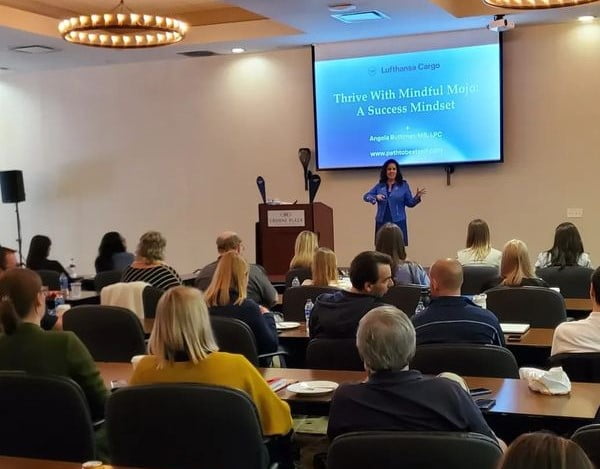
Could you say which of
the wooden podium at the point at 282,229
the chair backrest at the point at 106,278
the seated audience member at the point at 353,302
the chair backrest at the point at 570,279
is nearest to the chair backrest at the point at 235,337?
the seated audience member at the point at 353,302

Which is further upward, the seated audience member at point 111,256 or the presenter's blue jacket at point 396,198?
the presenter's blue jacket at point 396,198

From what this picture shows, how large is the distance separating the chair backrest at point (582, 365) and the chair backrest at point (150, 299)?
9.47 ft

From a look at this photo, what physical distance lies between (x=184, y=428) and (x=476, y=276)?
4139mm

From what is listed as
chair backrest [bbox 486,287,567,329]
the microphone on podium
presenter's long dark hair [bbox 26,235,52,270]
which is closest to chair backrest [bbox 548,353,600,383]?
chair backrest [bbox 486,287,567,329]

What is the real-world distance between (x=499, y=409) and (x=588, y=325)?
979 millimetres

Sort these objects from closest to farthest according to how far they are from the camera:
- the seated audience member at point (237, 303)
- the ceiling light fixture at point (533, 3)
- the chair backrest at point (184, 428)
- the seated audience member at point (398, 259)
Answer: the chair backrest at point (184, 428) < the seated audience member at point (237, 303) < the seated audience member at point (398, 259) < the ceiling light fixture at point (533, 3)

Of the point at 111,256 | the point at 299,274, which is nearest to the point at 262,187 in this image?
the point at 111,256

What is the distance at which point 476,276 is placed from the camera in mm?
6336

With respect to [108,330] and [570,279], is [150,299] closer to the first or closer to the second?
[108,330]

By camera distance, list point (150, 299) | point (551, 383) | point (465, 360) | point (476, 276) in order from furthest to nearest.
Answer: point (476, 276) → point (150, 299) → point (465, 360) → point (551, 383)

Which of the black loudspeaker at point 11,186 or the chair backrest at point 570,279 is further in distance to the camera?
the black loudspeaker at point 11,186

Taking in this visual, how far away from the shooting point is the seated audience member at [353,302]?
400 cm

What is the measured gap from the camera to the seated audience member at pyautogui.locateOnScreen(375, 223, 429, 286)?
5.87 meters

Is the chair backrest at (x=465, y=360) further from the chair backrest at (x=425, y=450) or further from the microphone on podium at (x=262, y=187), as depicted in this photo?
the microphone on podium at (x=262, y=187)
